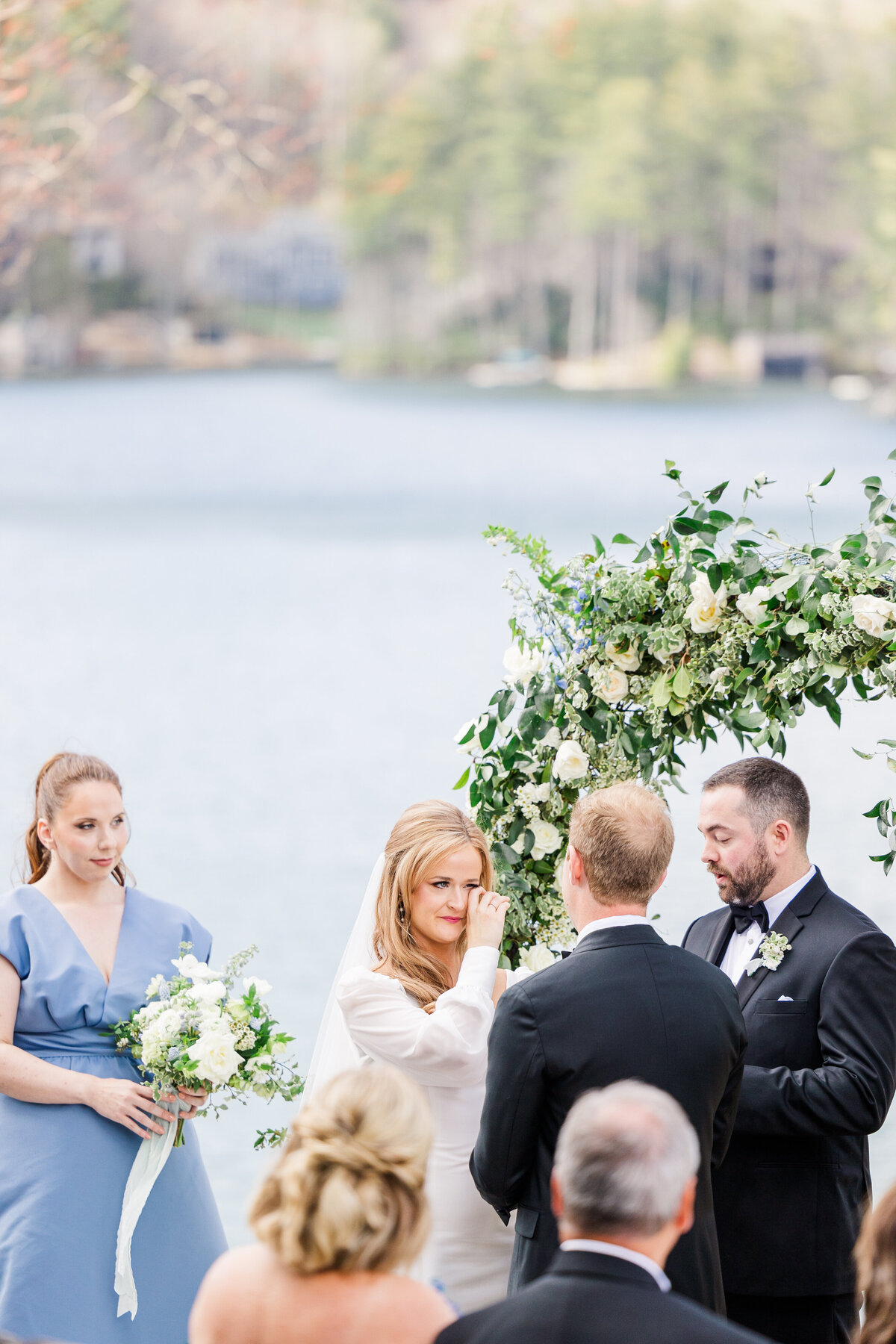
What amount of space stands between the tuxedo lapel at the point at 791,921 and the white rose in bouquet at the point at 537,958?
557mm

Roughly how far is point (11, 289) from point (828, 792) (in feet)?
30.4

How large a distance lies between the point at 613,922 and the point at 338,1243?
2.86 feet

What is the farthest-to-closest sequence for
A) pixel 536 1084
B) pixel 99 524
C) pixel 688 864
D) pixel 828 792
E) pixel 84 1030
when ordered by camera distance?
pixel 99 524, pixel 828 792, pixel 688 864, pixel 84 1030, pixel 536 1084

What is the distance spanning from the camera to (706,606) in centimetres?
319

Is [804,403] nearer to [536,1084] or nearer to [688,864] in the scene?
[688,864]

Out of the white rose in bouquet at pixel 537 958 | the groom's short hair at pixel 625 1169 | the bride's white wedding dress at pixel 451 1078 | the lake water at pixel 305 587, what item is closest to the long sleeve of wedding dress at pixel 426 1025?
the bride's white wedding dress at pixel 451 1078

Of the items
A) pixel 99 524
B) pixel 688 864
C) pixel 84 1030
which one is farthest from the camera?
pixel 99 524

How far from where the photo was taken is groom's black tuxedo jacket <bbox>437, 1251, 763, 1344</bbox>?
1.71m

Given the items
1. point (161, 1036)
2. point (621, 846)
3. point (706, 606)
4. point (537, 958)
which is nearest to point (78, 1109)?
point (161, 1036)

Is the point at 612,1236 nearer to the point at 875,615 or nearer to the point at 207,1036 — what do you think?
the point at 207,1036

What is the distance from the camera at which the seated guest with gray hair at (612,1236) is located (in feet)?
5.67

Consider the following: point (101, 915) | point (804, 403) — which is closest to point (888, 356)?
point (804, 403)

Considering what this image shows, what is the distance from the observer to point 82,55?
14891mm

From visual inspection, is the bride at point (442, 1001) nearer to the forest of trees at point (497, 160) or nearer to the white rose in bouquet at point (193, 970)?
the white rose in bouquet at point (193, 970)
